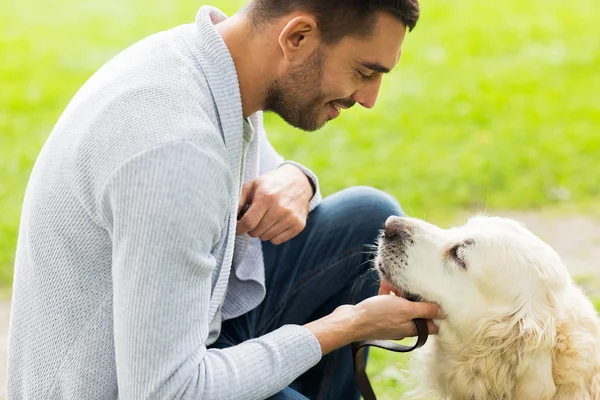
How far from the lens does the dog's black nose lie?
113 inches

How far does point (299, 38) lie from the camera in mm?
2398

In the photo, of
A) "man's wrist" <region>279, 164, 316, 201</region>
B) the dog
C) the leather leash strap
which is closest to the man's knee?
"man's wrist" <region>279, 164, 316, 201</region>

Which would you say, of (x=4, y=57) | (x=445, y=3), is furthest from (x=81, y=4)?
(x=445, y=3)

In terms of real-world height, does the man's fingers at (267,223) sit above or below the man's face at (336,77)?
below

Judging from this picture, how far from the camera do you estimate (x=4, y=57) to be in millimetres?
8305

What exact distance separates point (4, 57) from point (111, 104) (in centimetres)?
670

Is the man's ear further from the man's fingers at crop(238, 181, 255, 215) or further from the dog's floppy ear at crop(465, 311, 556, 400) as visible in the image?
the dog's floppy ear at crop(465, 311, 556, 400)

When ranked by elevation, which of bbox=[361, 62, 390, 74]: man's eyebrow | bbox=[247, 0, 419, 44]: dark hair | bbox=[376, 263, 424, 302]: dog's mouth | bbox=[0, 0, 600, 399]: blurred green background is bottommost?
bbox=[0, 0, 600, 399]: blurred green background

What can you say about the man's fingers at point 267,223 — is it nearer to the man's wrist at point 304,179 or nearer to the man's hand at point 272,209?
the man's hand at point 272,209

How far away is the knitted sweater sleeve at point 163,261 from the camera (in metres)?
2.02

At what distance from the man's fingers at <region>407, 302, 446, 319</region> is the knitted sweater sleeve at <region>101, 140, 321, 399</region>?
2.40ft

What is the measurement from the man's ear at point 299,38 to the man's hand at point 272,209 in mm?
554

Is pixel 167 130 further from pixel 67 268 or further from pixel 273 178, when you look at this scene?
pixel 273 178

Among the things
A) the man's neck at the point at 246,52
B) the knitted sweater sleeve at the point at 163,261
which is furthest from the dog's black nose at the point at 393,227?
the knitted sweater sleeve at the point at 163,261
